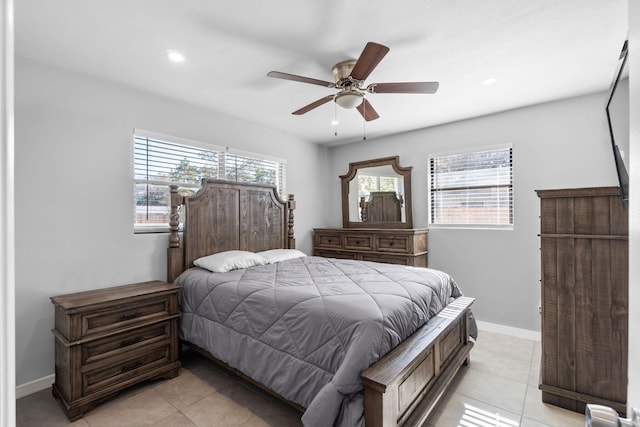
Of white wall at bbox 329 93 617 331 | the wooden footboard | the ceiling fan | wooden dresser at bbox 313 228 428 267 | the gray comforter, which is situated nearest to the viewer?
the wooden footboard

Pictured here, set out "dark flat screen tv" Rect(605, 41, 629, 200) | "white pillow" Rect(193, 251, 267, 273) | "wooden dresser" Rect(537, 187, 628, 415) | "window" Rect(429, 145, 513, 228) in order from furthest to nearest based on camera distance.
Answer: "window" Rect(429, 145, 513, 228) < "white pillow" Rect(193, 251, 267, 273) < "wooden dresser" Rect(537, 187, 628, 415) < "dark flat screen tv" Rect(605, 41, 629, 200)

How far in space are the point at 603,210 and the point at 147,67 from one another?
3.43 metres

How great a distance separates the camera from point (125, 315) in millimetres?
2303

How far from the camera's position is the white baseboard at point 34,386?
7.36ft

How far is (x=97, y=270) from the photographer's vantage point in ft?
8.57

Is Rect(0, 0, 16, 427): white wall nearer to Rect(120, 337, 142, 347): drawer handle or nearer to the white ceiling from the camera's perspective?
the white ceiling

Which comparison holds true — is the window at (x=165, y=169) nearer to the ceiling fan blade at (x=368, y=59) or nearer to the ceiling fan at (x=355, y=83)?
the ceiling fan at (x=355, y=83)

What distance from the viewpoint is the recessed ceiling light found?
7.38 ft

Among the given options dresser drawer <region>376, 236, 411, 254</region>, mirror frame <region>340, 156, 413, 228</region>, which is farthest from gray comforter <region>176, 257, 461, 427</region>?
mirror frame <region>340, 156, 413, 228</region>

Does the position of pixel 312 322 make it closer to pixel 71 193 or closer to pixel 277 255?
pixel 277 255

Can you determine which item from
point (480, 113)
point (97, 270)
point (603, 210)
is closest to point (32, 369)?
point (97, 270)

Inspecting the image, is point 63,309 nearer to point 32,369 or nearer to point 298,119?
point 32,369

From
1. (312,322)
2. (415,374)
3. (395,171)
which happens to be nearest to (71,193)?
(312,322)

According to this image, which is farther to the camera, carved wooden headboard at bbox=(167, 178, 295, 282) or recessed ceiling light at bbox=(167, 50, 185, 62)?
carved wooden headboard at bbox=(167, 178, 295, 282)
